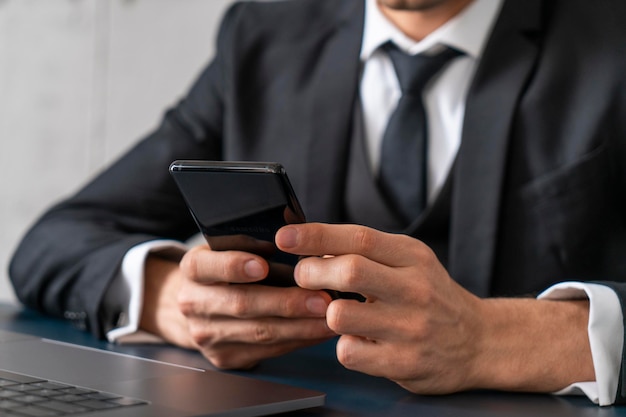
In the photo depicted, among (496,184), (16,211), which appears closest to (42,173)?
(16,211)

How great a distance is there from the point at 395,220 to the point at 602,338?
20.2 inches

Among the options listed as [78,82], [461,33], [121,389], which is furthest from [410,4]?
[78,82]

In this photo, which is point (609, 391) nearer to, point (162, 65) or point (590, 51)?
point (590, 51)

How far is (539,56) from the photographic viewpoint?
1323mm

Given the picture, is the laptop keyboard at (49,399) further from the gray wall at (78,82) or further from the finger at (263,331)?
the gray wall at (78,82)

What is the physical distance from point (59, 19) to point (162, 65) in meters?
0.47

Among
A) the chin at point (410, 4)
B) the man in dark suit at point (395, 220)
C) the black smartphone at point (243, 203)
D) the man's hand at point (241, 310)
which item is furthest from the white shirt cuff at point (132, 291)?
the chin at point (410, 4)

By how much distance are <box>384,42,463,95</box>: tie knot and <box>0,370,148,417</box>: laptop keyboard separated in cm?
82

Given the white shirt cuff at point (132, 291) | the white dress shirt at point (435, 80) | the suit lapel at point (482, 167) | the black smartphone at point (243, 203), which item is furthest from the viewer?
the white dress shirt at point (435, 80)

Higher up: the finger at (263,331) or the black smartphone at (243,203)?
the black smartphone at (243,203)

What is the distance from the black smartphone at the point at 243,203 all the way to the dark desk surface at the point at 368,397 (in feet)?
0.40

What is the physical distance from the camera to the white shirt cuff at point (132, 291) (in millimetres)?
1104

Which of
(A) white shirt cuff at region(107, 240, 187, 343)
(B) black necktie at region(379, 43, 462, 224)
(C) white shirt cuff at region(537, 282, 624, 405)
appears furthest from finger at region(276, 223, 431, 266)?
(B) black necktie at region(379, 43, 462, 224)

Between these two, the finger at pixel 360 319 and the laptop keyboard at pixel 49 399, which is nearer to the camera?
the laptop keyboard at pixel 49 399
